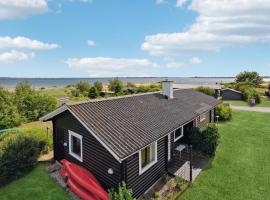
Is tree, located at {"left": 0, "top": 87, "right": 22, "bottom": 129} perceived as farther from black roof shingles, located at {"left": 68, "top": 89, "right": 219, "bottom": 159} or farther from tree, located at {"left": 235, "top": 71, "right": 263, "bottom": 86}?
tree, located at {"left": 235, "top": 71, "right": 263, "bottom": 86}

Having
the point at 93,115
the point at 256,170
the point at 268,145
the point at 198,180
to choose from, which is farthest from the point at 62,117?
the point at 268,145

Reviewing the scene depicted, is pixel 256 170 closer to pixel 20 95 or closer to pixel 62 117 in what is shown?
pixel 62 117

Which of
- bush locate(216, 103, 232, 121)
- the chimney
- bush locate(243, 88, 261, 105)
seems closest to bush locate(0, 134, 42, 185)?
the chimney

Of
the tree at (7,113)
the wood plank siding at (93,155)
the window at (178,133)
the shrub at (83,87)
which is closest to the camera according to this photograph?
the wood plank siding at (93,155)

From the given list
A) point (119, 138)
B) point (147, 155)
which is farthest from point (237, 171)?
point (119, 138)

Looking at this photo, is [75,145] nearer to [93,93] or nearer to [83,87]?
[93,93]

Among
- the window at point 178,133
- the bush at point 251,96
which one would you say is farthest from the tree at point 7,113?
the bush at point 251,96

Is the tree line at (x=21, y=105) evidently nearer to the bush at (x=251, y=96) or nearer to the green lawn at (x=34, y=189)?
the green lawn at (x=34, y=189)
